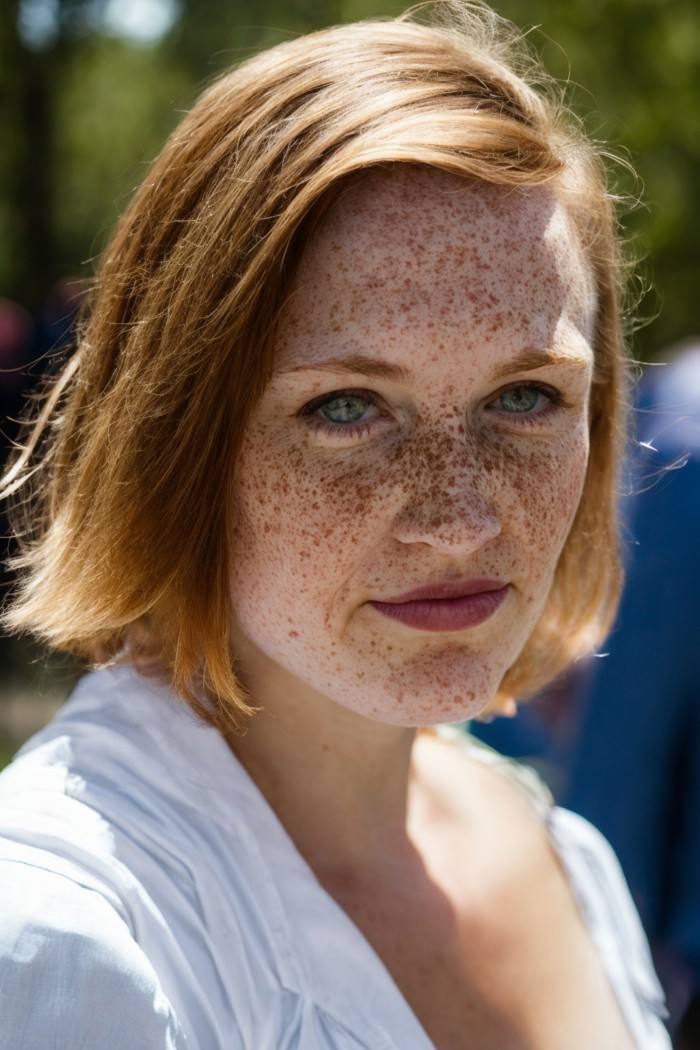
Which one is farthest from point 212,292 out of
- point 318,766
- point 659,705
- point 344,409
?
point 659,705

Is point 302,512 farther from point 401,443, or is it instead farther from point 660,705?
point 660,705

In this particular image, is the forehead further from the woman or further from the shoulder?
the shoulder

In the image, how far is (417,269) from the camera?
1.28 meters

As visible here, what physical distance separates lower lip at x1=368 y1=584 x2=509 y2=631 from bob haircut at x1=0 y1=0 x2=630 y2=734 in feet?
0.62

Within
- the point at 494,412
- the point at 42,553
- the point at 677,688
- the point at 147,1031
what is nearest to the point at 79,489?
the point at 42,553

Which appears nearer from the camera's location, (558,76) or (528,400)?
(528,400)

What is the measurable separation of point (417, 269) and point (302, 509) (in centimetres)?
26

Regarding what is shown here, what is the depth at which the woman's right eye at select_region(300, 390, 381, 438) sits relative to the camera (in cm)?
128

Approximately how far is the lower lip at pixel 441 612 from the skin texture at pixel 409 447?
0.01 meters

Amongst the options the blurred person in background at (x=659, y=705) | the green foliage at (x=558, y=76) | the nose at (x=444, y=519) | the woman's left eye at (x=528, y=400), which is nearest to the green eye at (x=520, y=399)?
the woman's left eye at (x=528, y=400)

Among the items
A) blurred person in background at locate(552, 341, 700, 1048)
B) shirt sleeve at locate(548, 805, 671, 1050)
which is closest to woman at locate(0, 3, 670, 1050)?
shirt sleeve at locate(548, 805, 671, 1050)

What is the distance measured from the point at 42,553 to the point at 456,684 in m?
0.51

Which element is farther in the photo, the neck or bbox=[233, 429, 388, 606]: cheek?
the neck

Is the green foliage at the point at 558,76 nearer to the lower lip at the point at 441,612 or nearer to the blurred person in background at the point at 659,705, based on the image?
the blurred person in background at the point at 659,705
